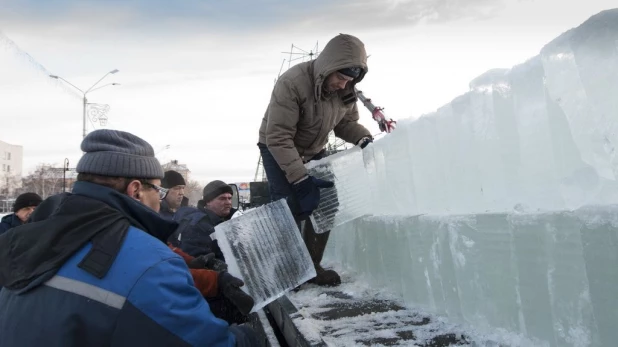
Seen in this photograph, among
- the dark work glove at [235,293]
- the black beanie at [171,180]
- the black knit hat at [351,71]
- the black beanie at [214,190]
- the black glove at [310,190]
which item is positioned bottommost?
the dark work glove at [235,293]

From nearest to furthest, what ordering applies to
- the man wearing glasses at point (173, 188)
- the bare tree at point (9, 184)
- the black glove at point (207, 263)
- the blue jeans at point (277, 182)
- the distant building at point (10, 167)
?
the black glove at point (207, 263) → the blue jeans at point (277, 182) → the man wearing glasses at point (173, 188) → the bare tree at point (9, 184) → the distant building at point (10, 167)

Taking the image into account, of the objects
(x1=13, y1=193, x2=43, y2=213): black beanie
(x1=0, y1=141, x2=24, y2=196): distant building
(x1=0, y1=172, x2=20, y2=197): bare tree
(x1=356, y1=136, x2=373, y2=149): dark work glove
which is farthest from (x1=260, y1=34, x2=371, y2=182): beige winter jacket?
(x1=0, y1=141, x2=24, y2=196): distant building

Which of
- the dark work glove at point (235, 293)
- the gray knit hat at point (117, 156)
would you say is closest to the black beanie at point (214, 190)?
the dark work glove at point (235, 293)

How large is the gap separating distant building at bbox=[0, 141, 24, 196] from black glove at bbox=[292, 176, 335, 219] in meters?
66.9

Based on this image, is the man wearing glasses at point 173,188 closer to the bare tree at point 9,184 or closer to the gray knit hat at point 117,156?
the gray knit hat at point 117,156

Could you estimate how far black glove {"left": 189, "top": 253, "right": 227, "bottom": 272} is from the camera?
229cm

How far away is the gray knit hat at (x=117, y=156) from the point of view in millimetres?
1426

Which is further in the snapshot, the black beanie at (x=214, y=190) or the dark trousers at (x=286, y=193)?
the black beanie at (x=214, y=190)

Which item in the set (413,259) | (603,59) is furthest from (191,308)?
(413,259)

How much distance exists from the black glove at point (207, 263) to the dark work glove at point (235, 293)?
27 centimetres

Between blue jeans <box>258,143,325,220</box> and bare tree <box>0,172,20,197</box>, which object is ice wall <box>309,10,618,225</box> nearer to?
blue jeans <box>258,143,325,220</box>

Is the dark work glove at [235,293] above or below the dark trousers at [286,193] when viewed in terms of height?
below

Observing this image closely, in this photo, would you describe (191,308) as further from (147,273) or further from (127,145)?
(127,145)

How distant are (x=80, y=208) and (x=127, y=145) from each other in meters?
0.32
